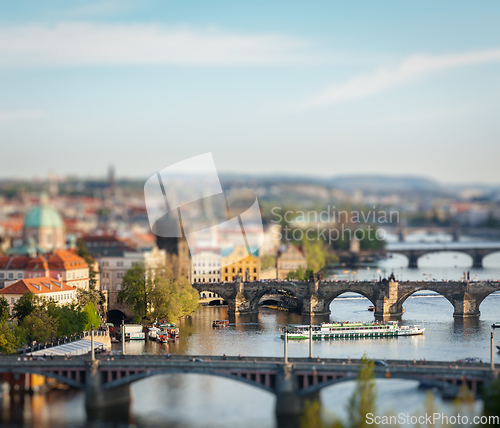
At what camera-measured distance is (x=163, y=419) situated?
3703 cm

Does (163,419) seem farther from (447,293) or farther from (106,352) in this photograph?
(447,293)

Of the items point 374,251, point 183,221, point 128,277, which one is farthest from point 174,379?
point 374,251

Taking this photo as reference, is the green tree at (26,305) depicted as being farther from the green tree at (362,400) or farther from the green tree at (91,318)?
the green tree at (362,400)

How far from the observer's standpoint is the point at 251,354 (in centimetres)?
4891

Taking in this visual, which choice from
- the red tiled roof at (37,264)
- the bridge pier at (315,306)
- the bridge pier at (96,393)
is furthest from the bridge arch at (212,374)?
the bridge pier at (315,306)

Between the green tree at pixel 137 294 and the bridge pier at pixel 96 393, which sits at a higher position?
the green tree at pixel 137 294

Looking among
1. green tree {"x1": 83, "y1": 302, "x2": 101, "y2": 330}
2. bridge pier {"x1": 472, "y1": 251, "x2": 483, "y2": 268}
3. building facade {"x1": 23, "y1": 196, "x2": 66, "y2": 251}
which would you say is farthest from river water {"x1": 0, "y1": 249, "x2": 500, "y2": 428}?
building facade {"x1": 23, "y1": 196, "x2": 66, "y2": 251}

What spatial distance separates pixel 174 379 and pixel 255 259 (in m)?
42.3

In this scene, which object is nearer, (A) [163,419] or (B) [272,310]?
(A) [163,419]

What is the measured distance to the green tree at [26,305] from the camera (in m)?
51.8

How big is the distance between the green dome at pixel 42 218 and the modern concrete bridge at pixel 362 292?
3934cm

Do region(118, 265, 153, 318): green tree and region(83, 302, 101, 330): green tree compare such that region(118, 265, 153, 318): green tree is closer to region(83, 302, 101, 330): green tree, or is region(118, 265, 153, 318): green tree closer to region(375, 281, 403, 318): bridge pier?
region(83, 302, 101, 330): green tree

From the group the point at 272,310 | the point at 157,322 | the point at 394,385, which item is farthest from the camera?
the point at 272,310

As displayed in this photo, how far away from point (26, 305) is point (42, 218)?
5662 cm
